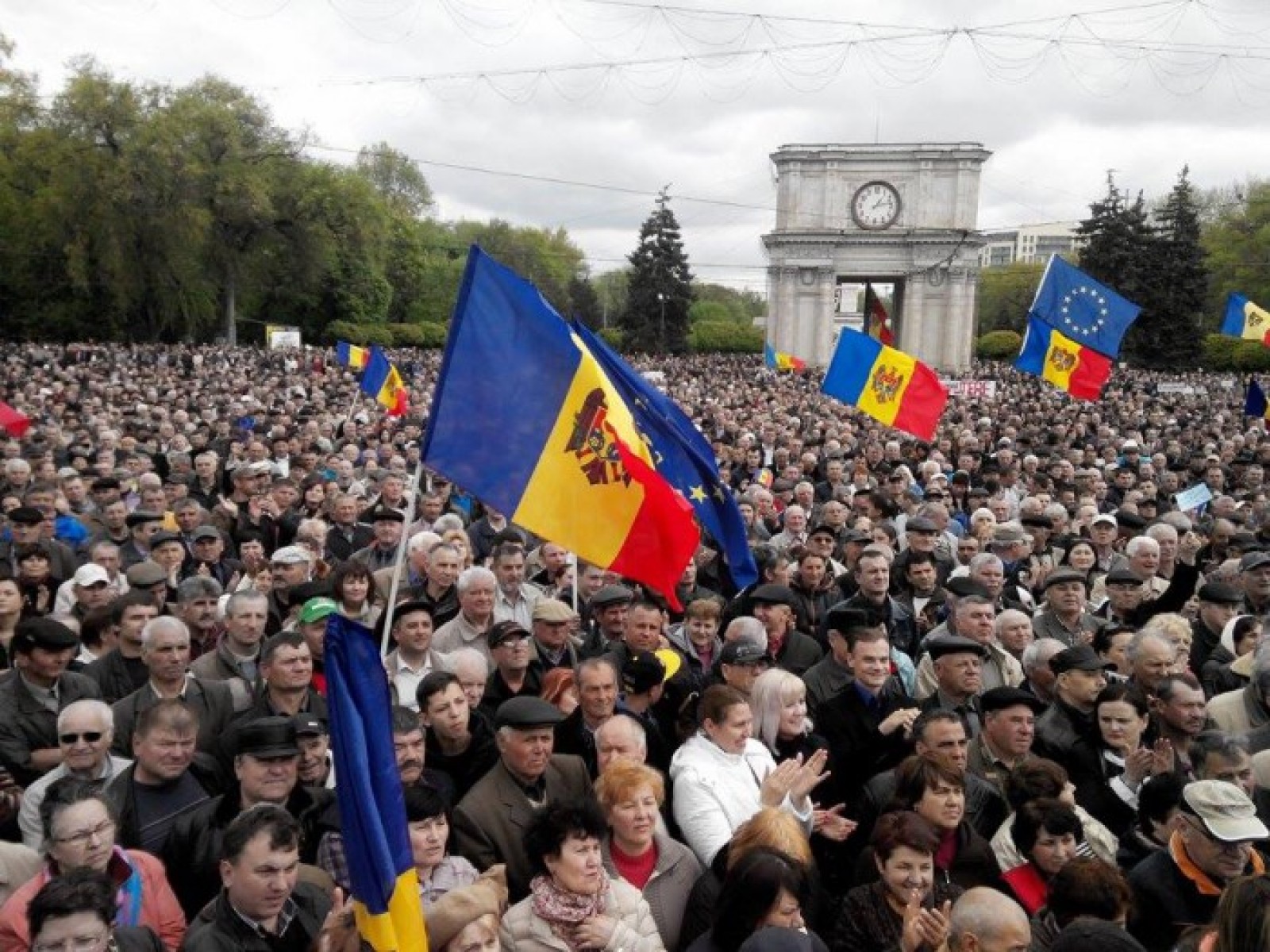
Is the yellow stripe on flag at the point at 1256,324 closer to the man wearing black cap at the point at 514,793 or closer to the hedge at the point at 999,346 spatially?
the man wearing black cap at the point at 514,793

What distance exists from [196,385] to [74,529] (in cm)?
2071

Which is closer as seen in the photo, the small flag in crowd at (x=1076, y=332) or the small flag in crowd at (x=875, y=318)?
the small flag in crowd at (x=1076, y=332)

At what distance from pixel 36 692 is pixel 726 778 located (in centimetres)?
319

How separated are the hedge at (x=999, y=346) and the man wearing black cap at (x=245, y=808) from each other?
220ft

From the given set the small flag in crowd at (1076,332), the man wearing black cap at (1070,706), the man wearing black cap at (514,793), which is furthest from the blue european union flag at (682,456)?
the small flag in crowd at (1076,332)

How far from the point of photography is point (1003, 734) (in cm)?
494

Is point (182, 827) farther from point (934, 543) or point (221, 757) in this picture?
point (934, 543)

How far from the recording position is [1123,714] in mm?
5000

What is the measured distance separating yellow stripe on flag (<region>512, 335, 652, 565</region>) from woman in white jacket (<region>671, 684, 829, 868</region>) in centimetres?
102

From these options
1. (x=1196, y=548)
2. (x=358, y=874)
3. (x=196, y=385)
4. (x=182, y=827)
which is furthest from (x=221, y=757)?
(x=196, y=385)

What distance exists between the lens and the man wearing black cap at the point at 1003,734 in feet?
16.1

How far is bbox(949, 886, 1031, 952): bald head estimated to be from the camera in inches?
124

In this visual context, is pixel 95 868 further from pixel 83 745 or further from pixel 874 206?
pixel 874 206

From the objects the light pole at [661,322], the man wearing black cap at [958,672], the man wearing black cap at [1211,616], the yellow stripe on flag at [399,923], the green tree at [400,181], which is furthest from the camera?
the green tree at [400,181]
